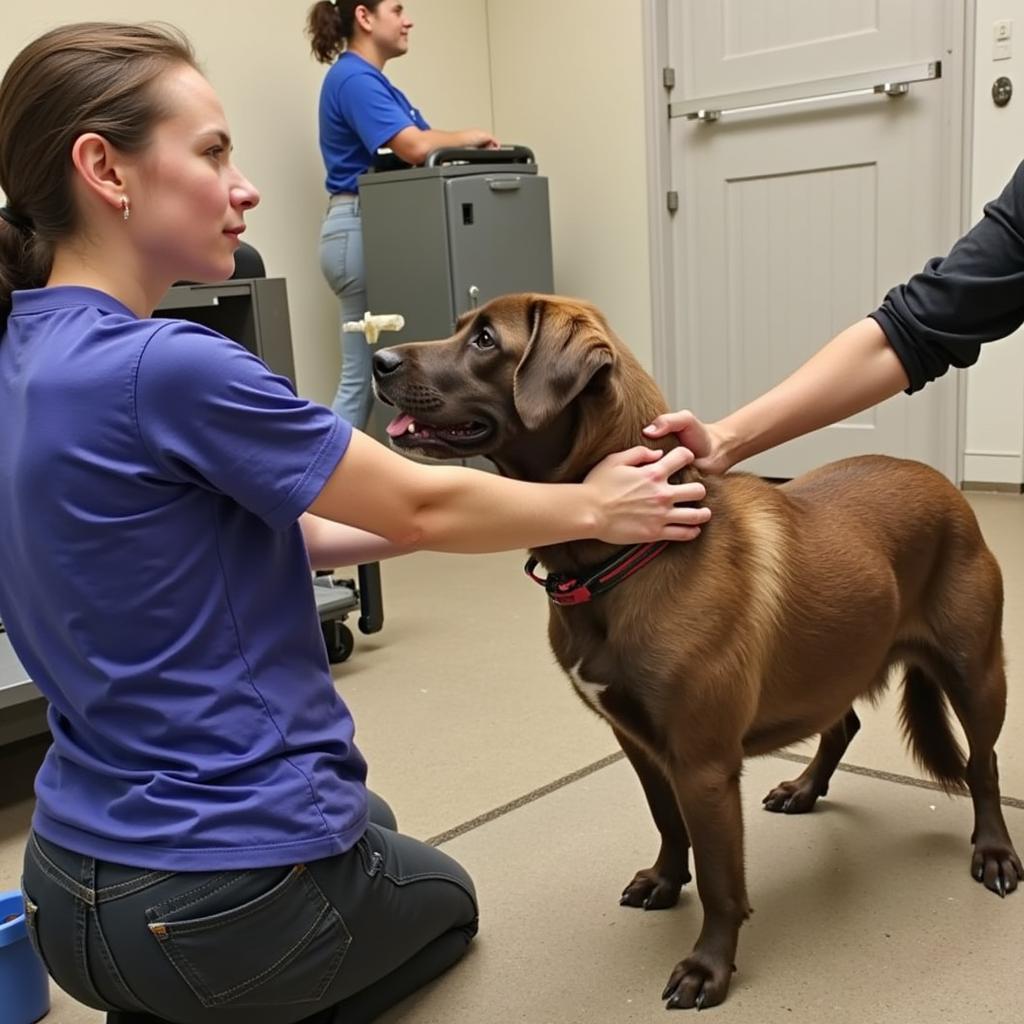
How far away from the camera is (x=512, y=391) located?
143 centimetres

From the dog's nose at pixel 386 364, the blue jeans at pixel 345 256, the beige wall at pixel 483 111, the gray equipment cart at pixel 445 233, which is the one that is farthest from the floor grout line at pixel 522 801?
the beige wall at pixel 483 111

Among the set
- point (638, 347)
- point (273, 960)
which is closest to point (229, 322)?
point (273, 960)

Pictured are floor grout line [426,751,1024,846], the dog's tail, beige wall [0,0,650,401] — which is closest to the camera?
the dog's tail

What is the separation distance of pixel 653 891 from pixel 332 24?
3370 mm

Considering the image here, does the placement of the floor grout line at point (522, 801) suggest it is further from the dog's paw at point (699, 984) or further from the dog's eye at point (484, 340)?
the dog's eye at point (484, 340)

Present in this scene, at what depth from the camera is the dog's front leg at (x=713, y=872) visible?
142cm

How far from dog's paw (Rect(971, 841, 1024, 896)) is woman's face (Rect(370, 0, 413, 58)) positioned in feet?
10.9

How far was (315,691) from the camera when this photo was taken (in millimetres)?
1321

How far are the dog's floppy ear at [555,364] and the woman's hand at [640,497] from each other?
0.32ft

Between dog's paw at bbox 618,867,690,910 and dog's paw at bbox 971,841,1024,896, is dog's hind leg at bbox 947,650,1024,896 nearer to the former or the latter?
dog's paw at bbox 971,841,1024,896

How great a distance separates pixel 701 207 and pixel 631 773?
3.30m

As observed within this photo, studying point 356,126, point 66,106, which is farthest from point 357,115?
point 66,106

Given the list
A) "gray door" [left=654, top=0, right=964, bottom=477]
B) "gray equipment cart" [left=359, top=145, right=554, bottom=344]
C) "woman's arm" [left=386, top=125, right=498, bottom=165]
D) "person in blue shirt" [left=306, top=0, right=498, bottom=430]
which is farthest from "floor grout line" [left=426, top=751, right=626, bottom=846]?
"gray door" [left=654, top=0, right=964, bottom=477]

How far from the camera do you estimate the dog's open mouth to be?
1.45 meters
